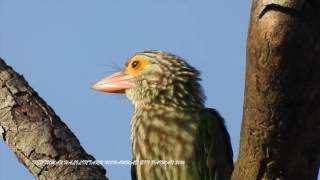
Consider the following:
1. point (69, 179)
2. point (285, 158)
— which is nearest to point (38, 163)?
point (69, 179)

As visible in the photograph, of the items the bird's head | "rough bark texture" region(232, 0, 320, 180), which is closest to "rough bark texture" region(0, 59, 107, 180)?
"rough bark texture" region(232, 0, 320, 180)

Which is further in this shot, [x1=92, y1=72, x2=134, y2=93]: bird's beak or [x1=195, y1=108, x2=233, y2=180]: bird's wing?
[x1=92, y1=72, x2=134, y2=93]: bird's beak

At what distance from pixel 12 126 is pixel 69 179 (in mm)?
486

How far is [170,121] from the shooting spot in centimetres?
609

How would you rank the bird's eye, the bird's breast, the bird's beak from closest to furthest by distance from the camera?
the bird's breast
the bird's beak
the bird's eye

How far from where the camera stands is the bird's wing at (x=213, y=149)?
561 centimetres

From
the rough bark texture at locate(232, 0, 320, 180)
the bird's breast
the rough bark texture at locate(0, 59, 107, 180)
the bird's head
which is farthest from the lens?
the bird's head

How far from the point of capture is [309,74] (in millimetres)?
2930

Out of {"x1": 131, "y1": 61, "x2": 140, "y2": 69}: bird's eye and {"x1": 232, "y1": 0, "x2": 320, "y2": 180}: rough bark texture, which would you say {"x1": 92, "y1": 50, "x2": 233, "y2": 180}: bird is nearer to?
{"x1": 131, "y1": 61, "x2": 140, "y2": 69}: bird's eye

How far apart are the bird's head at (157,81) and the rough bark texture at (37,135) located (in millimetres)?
1861

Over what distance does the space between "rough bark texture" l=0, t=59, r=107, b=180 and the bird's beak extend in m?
2.05

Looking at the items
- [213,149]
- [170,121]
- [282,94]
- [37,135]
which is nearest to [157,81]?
[170,121]

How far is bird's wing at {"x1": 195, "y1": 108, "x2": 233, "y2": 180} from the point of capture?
5.61 meters

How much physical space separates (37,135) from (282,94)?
1974 millimetres
